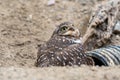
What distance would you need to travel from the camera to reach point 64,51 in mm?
5410

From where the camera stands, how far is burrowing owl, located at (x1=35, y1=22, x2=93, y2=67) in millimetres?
5344

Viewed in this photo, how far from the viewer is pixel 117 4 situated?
713 cm

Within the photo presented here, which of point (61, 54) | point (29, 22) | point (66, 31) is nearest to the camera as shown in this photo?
point (61, 54)

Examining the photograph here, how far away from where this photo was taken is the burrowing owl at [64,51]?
5.34 metres

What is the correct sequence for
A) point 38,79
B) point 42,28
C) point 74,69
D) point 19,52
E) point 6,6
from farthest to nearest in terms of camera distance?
point 6,6 → point 42,28 → point 19,52 → point 74,69 → point 38,79

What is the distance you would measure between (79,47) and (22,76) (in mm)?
1339

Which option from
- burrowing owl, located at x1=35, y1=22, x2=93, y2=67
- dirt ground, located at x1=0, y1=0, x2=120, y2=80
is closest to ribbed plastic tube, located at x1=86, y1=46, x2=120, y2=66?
burrowing owl, located at x1=35, y1=22, x2=93, y2=67

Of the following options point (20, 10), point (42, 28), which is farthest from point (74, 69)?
point (20, 10)

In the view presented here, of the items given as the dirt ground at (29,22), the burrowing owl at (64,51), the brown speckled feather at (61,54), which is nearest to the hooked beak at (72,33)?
the burrowing owl at (64,51)

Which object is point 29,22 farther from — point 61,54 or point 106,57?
point 61,54

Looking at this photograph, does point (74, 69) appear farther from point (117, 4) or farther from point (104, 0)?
point (104, 0)

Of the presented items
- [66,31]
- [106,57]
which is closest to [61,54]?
[66,31]

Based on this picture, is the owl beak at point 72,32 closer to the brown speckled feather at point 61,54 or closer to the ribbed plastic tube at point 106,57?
the brown speckled feather at point 61,54

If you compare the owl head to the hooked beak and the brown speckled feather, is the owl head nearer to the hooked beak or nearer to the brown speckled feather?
the hooked beak
